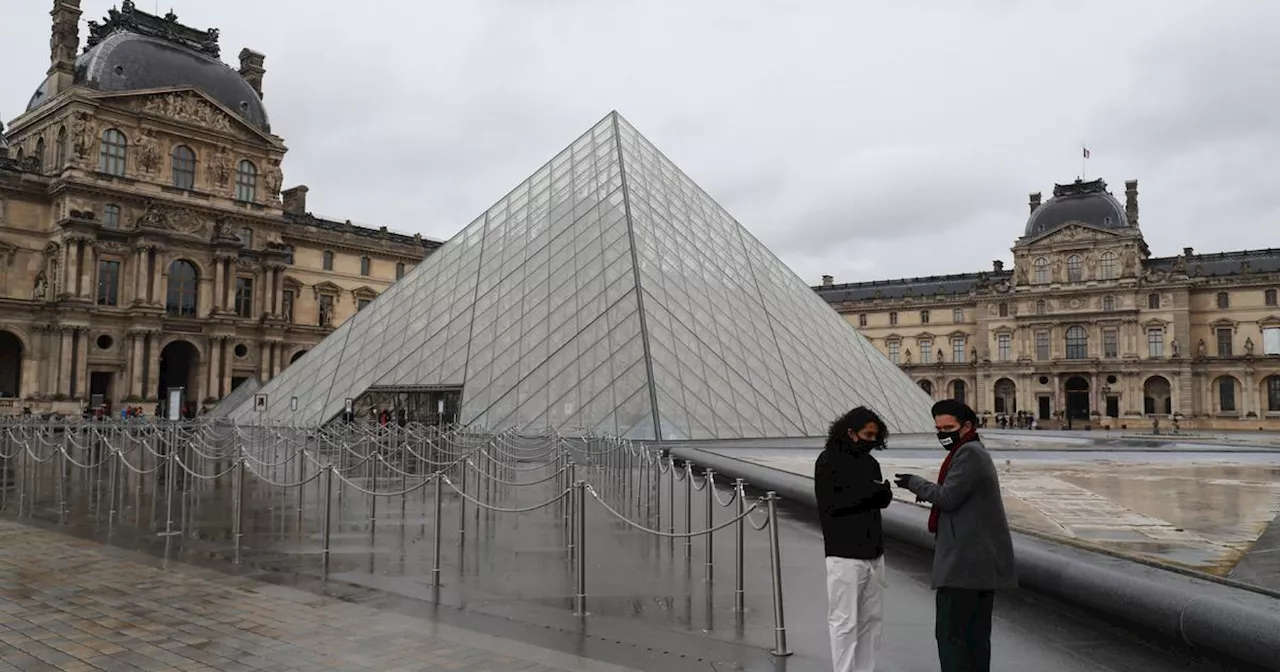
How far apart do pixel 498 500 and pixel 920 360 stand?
214 ft

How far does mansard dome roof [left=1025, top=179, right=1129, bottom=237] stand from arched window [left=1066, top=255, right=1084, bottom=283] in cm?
267

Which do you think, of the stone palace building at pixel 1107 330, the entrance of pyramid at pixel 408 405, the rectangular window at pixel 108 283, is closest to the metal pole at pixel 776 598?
the entrance of pyramid at pixel 408 405

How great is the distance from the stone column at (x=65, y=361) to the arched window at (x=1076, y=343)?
6449cm

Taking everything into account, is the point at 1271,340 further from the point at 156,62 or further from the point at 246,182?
the point at 156,62

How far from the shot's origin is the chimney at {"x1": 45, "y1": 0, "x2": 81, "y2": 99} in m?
40.8

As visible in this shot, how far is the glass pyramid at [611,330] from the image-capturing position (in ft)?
63.6

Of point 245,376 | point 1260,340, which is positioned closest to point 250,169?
point 245,376

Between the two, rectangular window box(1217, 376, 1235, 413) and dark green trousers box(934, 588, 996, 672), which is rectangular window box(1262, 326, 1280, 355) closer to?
rectangular window box(1217, 376, 1235, 413)

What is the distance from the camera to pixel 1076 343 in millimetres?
63031

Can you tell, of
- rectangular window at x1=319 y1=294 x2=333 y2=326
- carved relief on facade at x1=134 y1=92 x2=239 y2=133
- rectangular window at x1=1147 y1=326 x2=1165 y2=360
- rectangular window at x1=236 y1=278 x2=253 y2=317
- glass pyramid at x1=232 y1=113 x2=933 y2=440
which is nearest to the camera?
glass pyramid at x1=232 y1=113 x2=933 y2=440

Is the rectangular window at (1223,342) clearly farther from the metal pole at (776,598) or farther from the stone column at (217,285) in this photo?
the metal pole at (776,598)

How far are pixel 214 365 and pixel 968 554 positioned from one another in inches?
1823

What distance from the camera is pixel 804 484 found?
974cm

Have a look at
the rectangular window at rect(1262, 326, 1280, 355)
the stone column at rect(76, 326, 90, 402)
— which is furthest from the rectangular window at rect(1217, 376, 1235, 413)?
the stone column at rect(76, 326, 90, 402)
